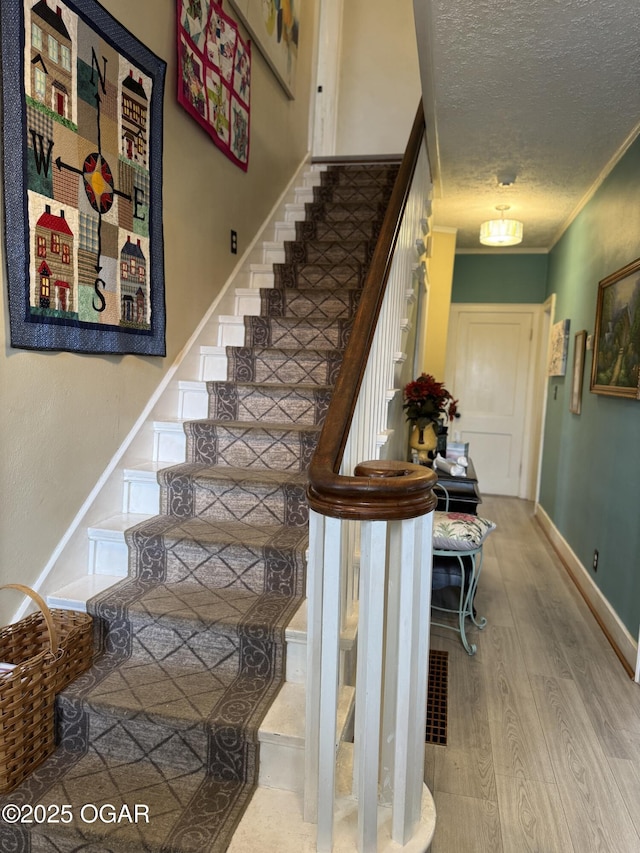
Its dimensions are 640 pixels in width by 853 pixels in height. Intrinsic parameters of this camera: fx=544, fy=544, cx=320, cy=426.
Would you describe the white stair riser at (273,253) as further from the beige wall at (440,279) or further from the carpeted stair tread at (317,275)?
the beige wall at (440,279)

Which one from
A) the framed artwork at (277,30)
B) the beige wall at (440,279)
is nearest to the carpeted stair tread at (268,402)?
the framed artwork at (277,30)

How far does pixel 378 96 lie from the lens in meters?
5.23

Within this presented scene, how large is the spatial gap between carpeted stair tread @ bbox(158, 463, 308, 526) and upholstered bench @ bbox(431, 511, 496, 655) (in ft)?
2.75

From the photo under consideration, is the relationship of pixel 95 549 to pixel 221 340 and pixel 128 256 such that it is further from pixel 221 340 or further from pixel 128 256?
pixel 221 340

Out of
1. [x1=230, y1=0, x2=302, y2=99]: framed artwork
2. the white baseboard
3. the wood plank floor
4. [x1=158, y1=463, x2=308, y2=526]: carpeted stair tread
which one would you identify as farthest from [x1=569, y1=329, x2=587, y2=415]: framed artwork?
[x1=230, y1=0, x2=302, y2=99]: framed artwork

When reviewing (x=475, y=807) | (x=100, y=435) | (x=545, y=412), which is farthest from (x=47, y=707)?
(x=545, y=412)

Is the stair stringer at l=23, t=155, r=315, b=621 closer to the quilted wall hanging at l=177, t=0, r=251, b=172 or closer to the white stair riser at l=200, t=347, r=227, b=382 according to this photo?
the white stair riser at l=200, t=347, r=227, b=382

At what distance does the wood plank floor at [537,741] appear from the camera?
1.59 m

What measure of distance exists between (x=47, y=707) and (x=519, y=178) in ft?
12.1

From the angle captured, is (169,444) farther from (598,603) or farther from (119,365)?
(598,603)

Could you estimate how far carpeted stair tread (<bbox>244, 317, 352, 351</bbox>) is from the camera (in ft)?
9.34

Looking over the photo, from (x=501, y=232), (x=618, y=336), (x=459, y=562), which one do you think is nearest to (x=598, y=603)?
(x=459, y=562)

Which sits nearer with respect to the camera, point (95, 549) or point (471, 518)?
point (95, 549)

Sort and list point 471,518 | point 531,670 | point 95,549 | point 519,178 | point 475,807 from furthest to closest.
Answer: point 519,178
point 471,518
point 531,670
point 95,549
point 475,807
